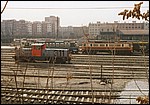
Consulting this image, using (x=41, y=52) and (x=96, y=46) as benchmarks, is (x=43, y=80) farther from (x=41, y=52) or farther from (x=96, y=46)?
(x=96, y=46)

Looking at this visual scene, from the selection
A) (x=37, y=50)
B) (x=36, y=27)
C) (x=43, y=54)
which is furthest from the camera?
(x=36, y=27)

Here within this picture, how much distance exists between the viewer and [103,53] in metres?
24.2

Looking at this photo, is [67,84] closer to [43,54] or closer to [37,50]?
[43,54]

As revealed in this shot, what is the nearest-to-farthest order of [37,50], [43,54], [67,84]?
[67,84] < [43,54] < [37,50]

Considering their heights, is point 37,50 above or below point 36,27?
below

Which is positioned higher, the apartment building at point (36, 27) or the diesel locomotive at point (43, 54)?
the apartment building at point (36, 27)

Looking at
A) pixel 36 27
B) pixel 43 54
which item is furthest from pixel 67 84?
pixel 36 27

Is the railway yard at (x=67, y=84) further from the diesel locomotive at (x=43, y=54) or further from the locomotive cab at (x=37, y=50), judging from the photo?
the locomotive cab at (x=37, y=50)

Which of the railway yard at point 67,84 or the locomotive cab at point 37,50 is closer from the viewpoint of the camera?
the railway yard at point 67,84

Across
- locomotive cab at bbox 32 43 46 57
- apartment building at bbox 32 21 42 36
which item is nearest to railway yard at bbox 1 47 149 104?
locomotive cab at bbox 32 43 46 57

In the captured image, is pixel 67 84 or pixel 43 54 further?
pixel 43 54

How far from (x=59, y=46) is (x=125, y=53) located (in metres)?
7.57

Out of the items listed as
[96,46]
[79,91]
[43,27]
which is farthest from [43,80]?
[43,27]

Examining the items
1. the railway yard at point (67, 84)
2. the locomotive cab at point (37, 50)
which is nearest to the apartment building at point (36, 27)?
the locomotive cab at point (37, 50)
